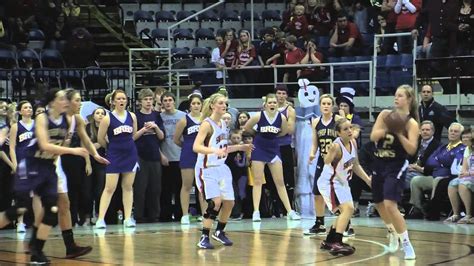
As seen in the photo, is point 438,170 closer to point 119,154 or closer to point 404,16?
point 404,16

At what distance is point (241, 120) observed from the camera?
14844 mm

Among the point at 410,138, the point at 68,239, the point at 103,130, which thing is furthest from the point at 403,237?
the point at 103,130

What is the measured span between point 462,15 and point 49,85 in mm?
7566

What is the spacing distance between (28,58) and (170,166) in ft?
20.3

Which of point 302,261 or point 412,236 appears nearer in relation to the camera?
point 302,261

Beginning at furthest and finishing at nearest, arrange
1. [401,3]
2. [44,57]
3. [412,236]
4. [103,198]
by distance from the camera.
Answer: [44,57] < [401,3] < [103,198] < [412,236]

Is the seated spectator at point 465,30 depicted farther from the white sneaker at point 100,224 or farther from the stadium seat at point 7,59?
the stadium seat at point 7,59

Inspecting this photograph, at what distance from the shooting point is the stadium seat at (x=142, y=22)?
2284cm

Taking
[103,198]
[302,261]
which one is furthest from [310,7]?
[302,261]

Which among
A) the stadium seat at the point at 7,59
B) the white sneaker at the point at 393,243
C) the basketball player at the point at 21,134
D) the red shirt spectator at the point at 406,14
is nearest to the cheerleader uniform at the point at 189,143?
the basketball player at the point at 21,134

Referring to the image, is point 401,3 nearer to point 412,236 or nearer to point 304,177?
point 304,177

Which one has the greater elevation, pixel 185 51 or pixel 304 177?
pixel 185 51

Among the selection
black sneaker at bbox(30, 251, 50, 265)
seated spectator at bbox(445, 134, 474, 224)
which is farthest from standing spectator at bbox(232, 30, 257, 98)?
black sneaker at bbox(30, 251, 50, 265)

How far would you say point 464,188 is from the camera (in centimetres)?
1385
